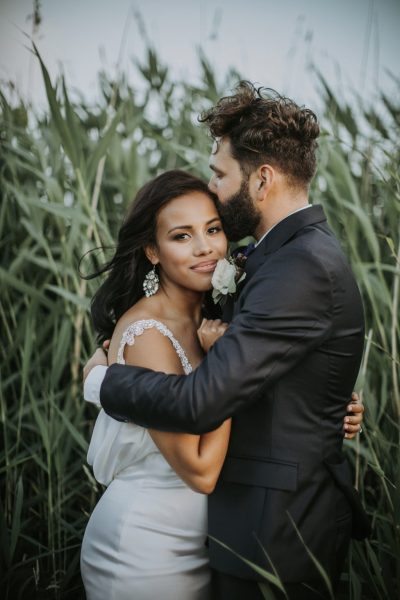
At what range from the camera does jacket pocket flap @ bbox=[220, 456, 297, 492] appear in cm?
161

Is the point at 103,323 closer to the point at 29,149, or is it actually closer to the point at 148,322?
the point at 148,322

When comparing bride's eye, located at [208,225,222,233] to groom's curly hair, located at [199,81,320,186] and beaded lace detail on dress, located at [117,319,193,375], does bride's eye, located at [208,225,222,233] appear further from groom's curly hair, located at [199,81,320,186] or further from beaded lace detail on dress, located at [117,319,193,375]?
beaded lace detail on dress, located at [117,319,193,375]

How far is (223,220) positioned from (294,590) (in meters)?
1.10

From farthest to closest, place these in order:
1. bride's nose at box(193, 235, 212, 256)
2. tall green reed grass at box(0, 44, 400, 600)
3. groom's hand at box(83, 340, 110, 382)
A: 1. tall green reed grass at box(0, 44, 400, 600)
2. groom's hand at box(83, 340, 110, 382)
3. bride's nose at box(193, 235, 212, 256)

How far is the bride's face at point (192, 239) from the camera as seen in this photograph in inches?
79.1

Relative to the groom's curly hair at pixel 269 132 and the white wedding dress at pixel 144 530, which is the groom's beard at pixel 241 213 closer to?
the groom's curly hair at pixel 269 132

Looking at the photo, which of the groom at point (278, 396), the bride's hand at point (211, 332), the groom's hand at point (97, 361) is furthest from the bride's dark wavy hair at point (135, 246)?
the bride's hand at point (211, 332)

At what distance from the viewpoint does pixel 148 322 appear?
6.28 feet

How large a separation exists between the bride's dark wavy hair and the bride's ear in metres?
0.01

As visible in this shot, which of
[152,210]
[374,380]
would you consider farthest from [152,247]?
[374,380]

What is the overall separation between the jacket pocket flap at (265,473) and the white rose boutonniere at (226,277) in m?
0.49

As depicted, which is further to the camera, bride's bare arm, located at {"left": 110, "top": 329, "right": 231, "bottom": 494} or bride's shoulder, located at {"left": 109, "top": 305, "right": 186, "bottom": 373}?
bride's shoulder, located at {"left": 109, "top": 305, "right": 186, "bottom": 373}

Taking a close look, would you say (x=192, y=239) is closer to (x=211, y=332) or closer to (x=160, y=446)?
(x=211, y=332)

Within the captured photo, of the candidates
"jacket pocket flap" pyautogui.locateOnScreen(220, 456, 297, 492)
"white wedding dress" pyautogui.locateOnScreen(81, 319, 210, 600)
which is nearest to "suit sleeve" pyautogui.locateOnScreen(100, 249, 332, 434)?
"jacket pocket flap" pyautogui.locateOnScreen(220, 456, 297, 492)
